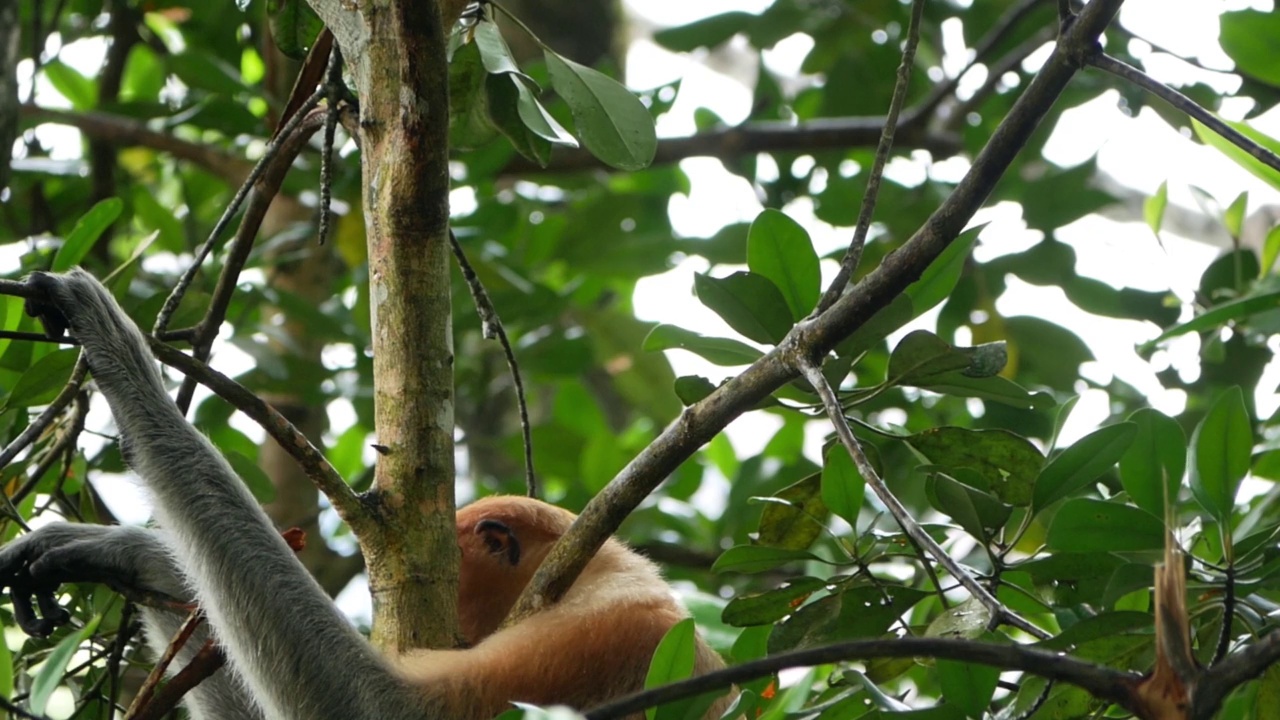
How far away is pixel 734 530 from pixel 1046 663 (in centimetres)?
362

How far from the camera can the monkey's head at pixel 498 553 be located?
2.96 m

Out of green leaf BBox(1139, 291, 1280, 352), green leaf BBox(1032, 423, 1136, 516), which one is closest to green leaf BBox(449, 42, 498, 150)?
green leaf BBox(1032, 423, 1136, 516)

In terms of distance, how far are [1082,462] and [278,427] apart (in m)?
1.24

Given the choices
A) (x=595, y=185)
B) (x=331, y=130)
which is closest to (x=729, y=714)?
(x=331, y=130)

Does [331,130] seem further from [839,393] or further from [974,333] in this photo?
[974,333]

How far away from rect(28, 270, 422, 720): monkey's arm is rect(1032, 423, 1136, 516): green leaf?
1.27 meters

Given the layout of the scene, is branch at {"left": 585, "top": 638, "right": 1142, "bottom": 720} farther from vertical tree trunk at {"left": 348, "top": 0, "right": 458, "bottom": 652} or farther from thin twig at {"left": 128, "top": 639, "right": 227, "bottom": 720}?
thin twig at {"left": 128, "top": 639, "right": 227, "bottom": 720}

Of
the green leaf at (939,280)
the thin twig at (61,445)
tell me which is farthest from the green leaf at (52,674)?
the green leaf at (939,280)

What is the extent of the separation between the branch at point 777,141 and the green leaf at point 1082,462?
10.1ft

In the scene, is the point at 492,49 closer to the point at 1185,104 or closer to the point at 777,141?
the point at 1185,104

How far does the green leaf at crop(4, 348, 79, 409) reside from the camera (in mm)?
2197

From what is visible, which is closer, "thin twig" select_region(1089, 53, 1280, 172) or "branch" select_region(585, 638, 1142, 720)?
"branch" select_region(585, 638, 1142, 720)

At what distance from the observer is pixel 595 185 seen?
542 cm

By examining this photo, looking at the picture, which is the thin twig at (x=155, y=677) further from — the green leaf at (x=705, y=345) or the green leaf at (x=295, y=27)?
the green leaf at (x=295, y=27)
